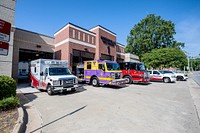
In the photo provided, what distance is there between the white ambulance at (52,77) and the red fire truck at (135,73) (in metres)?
7.97

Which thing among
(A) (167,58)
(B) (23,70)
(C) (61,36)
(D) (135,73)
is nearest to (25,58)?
(B) (23,70)

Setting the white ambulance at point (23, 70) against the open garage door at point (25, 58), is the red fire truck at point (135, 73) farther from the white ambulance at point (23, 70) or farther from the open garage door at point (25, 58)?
the white ambulance at point (23, 70)

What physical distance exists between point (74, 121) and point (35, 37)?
15681mm

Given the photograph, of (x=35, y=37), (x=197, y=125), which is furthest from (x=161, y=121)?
(x=35, y=37)

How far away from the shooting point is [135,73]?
1516 cm

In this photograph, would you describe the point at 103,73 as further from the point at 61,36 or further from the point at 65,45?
the point at 61,36

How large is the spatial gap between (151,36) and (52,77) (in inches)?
1556

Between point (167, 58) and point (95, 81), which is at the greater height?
point (167, 58)

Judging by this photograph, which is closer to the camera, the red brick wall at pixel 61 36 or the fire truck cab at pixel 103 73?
the fire truck cab at pixel 103 73

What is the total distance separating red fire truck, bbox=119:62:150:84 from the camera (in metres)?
14.8

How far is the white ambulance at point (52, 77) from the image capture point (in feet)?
29.1

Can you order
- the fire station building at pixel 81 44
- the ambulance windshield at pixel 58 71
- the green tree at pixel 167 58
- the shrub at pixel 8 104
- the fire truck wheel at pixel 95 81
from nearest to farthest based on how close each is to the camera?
1. the shrub at pixel 8 104
2. the ambulance windshield at pixel 58 71
3. the fire truck wheel at pixel 95 81
4. the fire station building at pixel 81 44
5. the green tree at pixel 167 58

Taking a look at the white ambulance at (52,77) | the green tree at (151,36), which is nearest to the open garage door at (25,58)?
the white ambulance at (52,77)

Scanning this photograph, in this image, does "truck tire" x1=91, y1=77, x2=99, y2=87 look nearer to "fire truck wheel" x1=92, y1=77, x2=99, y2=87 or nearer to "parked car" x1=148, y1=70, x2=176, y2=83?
"fire truck wheel" x1=92, y1=77, x2=99, y2=87
